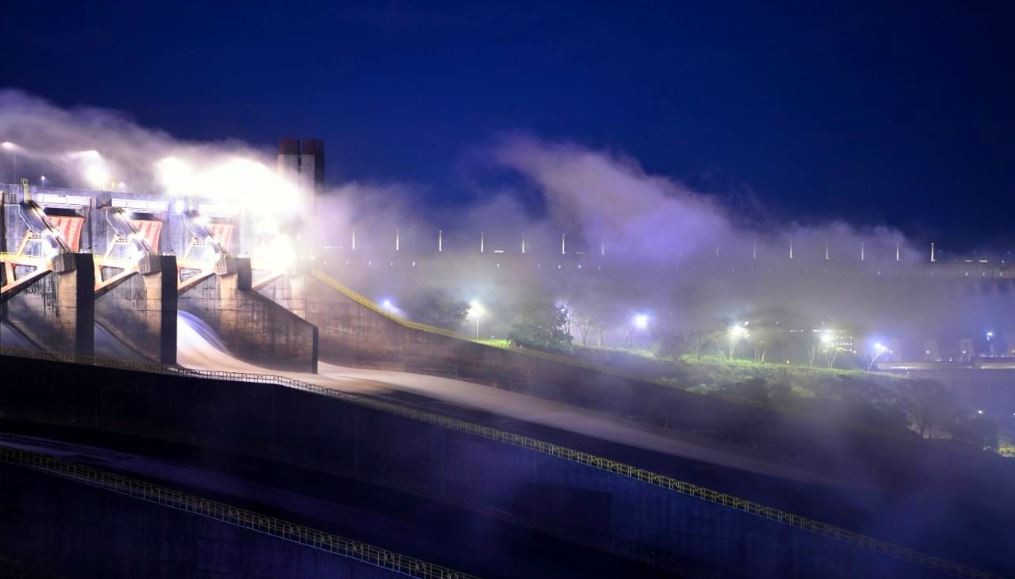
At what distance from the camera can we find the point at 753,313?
179 ft

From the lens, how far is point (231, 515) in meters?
→ 19.2

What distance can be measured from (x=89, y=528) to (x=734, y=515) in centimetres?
1339

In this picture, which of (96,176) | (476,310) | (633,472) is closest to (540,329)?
(476,310)

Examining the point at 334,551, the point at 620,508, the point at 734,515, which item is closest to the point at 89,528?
the point at 334,551

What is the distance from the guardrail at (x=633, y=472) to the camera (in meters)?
18.8

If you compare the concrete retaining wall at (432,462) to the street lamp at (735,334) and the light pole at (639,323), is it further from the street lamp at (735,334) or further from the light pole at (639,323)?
the light pole at (639,323)

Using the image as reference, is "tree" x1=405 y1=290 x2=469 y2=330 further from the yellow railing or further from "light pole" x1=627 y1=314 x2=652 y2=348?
the yellow railing

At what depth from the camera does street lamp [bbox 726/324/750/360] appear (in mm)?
50125

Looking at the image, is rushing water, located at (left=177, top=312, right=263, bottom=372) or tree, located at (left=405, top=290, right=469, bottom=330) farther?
tree, located at (left=405, top=290, right=469, bottom=330)

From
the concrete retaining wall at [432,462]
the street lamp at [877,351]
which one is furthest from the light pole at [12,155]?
the street lamp at [877,351]

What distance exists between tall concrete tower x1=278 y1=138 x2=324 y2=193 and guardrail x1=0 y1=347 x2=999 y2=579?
15.8 meters

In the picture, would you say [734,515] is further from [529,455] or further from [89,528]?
[89,528]

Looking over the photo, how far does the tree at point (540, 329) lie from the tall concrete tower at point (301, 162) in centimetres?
1160

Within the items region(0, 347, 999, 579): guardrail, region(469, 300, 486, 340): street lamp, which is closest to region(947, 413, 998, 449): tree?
region(0, 347, 999, 579): guardrail
